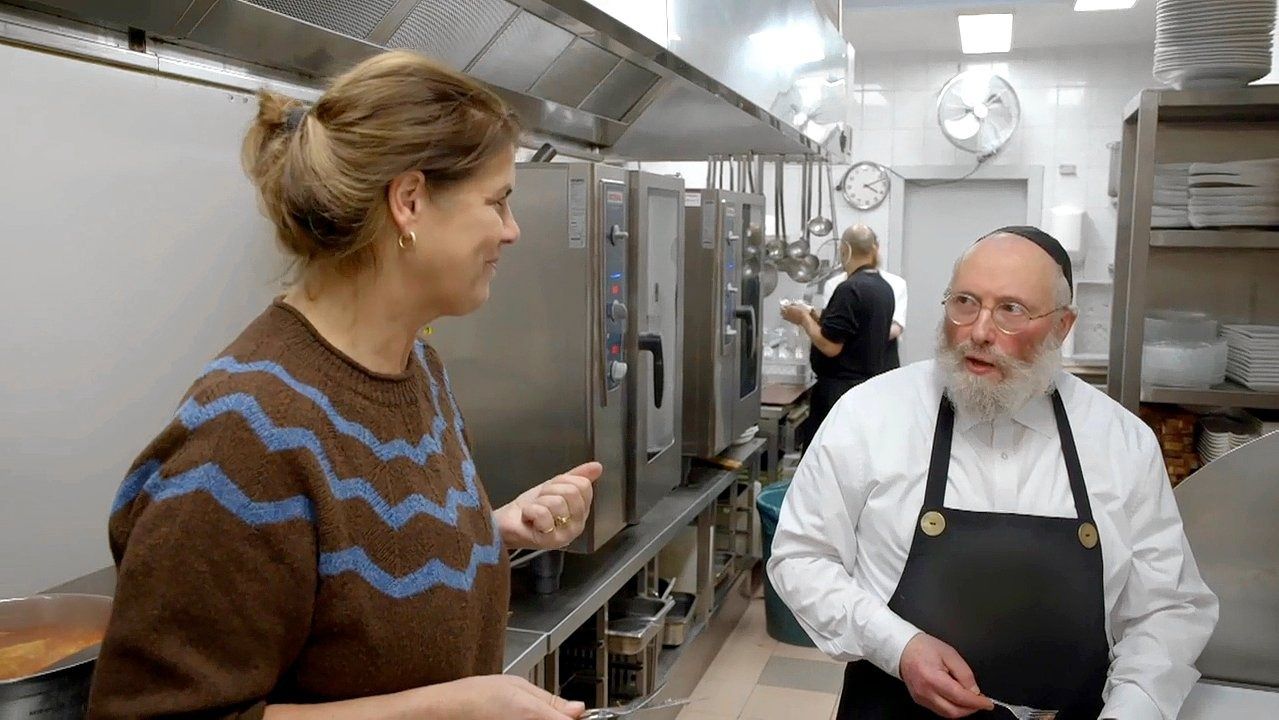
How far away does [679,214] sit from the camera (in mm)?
3328

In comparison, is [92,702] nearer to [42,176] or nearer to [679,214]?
[42,176]

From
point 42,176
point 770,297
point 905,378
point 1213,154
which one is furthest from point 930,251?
point 42,176

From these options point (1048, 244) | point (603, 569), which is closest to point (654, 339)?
point (603, 569)

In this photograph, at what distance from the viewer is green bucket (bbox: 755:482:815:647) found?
167 inches

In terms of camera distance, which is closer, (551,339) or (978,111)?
(551,339)

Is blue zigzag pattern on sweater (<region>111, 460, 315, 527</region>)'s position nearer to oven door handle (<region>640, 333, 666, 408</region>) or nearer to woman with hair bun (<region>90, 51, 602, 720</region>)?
woman with hair bun (<region>90, 51, 602, 720</region>)

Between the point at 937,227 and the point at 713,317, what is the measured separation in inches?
183

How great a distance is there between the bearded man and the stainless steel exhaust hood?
109 cm

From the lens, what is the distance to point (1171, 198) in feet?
8.89

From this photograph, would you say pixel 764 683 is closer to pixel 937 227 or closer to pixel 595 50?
pixel 595 50

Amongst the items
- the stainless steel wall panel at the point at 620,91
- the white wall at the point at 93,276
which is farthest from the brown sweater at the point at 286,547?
the stainless steel wall panel at the point at 620,91

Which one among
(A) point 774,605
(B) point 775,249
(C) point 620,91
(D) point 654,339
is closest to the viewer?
(D) point 654,339

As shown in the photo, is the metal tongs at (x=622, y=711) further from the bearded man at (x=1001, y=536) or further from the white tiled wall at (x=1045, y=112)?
the white tiled wall at (x=1045, y=112)

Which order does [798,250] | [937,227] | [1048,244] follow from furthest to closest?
1. [937,227]
2. [798,250]
3. [1048,244]
